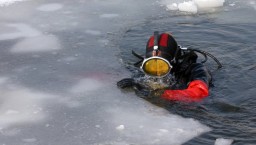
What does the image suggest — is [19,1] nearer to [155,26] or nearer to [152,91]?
[155,26]

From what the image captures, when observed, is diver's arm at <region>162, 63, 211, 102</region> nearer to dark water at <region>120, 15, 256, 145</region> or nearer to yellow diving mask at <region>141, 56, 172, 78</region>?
dark water at <region>120, 15, 256, 145</region>

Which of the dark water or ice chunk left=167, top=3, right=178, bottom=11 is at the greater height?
ice chunk left=167, top=3, right=178, bottom=11

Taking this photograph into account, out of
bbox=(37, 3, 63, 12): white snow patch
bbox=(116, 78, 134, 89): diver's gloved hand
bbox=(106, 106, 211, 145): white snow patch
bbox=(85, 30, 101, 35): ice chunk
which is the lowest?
bbox=(106, 106, 211, 145): white snow patch

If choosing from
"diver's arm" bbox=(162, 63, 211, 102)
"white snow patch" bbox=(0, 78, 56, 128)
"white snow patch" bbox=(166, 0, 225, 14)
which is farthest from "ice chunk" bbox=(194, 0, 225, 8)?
"white snow patch" bbox=(0, 78, 56, 128)

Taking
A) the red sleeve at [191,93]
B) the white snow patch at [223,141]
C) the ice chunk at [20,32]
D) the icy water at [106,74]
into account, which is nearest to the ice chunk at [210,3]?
the icy water at [106,74]

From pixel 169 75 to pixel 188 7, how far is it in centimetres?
252

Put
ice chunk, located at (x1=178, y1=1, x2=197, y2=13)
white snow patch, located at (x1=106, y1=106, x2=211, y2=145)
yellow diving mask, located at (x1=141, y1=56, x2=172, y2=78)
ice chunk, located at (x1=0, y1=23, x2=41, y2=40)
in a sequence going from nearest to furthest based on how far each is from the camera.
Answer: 1. white snow patch, located at (x1=106, y1=106, x2=211, y2=145)
2. yellow diving mask, located at (x1=141, y1=56, x2=172, y2=78)
3. ice chunk, located at (x1=0, y1=23, x2=41, y2=40)
4. ice chunk, located at (x1=178, y1=1, x2=197, y2=13)

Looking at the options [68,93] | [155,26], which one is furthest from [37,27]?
[68,93]

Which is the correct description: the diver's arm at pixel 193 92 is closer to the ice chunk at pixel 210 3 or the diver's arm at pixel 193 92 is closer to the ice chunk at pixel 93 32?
the ice chunk at pixel 93 32

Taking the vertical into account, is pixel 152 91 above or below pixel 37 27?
below

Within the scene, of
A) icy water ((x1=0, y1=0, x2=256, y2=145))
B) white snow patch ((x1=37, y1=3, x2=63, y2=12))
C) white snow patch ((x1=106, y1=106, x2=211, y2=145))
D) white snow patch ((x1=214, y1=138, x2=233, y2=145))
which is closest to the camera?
white snow patch ((x1=214, y1=138, x2=233, y2=145))

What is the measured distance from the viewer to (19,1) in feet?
24.5

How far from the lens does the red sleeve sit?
14.7 feet

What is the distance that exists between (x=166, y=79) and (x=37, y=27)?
244cm
